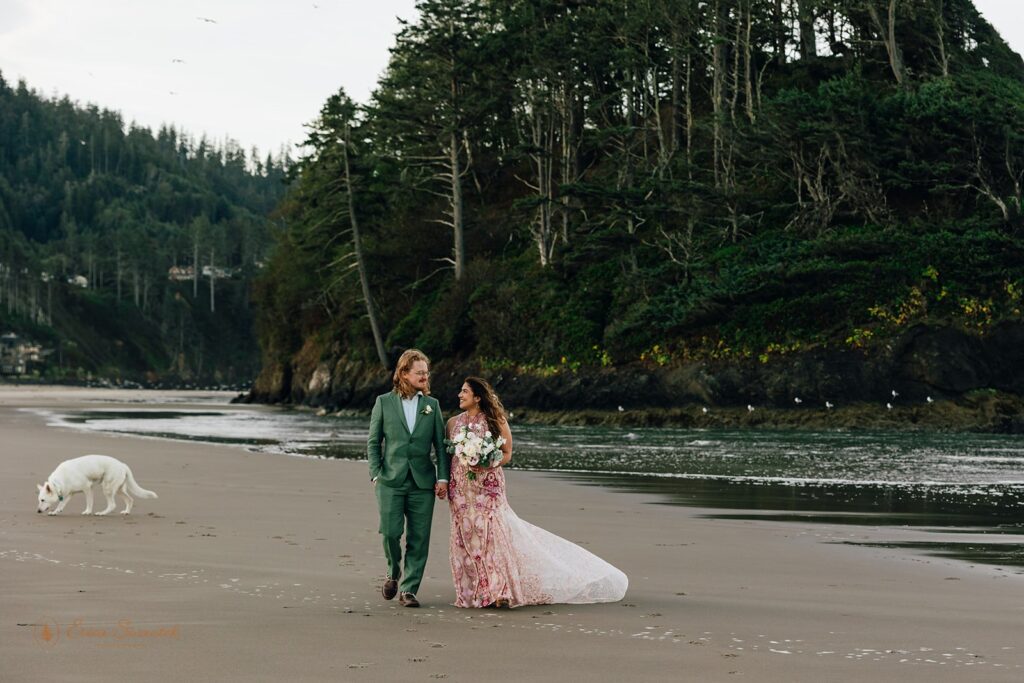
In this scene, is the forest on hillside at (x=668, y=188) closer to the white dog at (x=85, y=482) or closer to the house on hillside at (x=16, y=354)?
the white dog at (x=85, y=482)

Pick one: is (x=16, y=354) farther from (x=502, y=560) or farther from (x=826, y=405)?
(x=502, y=560)

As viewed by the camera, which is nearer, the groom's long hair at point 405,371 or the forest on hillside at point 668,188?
the groom's long hair at point 405,371

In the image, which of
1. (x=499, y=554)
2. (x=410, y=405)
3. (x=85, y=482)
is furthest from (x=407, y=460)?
(x=85, y=482)

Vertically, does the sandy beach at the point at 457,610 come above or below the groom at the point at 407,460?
below

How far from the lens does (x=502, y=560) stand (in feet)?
27.8

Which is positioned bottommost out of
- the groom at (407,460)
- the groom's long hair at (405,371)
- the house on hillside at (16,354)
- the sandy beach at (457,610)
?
the sandy beach at (457,610)

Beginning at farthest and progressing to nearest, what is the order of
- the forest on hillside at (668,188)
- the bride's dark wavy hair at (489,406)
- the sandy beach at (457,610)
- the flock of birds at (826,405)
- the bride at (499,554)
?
the forest on hillside at (668,188) < the flock of birds at (826,405) < the bride's dark wavy hair at (489,406) < the bride at (499,554) < the sandy beach at (457,610)

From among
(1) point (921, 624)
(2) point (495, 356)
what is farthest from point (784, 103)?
(1) point (921, 624)

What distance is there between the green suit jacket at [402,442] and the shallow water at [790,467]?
5260mm

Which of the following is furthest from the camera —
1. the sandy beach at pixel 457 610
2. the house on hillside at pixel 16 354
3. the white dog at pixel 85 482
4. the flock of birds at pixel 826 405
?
the house on hillside at pixel 16 354

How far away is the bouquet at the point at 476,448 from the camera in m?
8.57

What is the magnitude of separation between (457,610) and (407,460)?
1.13 metres

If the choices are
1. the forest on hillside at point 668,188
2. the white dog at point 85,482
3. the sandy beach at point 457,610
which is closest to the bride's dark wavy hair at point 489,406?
the sandy beach at point 457,610

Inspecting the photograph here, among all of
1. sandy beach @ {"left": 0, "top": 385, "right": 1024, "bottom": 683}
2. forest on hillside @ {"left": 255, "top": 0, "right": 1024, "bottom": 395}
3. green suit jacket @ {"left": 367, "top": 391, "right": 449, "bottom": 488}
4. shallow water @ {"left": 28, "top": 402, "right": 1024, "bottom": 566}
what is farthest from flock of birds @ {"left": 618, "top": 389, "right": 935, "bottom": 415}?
green suit jacket @ {"left": 367, "top": 391, "right": 449, "bottom": 488}
